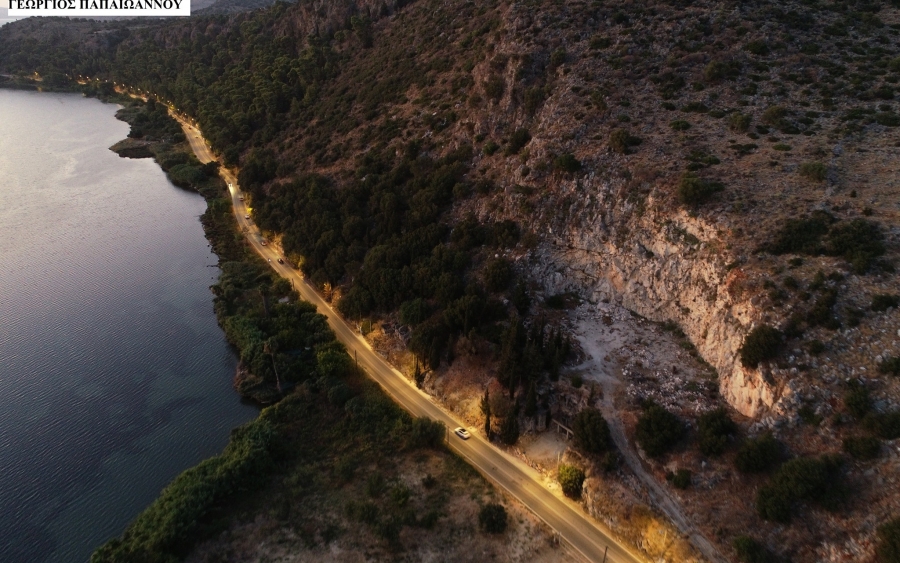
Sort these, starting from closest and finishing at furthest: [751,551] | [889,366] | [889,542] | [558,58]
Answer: [889,542] → [751,551] → [889,366] → [558,58]

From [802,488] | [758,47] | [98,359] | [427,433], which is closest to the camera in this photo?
[802,488]

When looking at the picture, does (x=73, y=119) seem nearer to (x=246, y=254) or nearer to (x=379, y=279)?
(x=246, y=254)

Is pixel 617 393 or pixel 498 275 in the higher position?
pixel 498 275

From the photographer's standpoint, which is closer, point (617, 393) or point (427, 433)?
point (617, 393)

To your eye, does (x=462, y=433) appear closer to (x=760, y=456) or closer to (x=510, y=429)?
(x=510, y=429)

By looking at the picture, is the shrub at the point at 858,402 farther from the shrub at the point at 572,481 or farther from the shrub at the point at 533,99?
the shrub at the point at 533,99

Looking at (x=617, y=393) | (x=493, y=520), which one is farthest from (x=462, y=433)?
(x=617, y=393)
